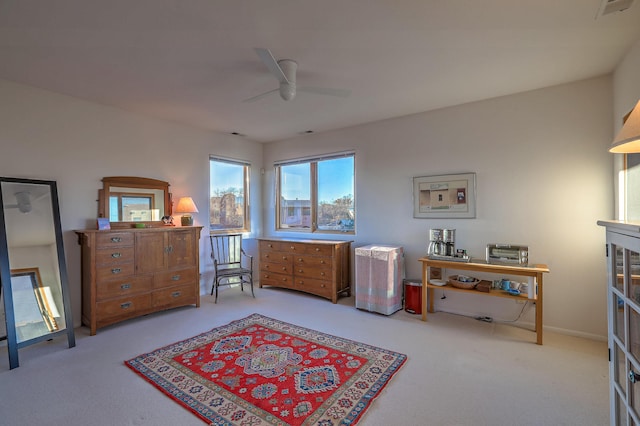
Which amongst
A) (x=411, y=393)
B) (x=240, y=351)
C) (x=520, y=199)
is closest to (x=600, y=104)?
(x=520, y=199)

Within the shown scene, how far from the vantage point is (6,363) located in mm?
2523

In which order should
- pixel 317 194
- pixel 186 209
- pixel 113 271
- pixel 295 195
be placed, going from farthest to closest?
pixel 295 195, pixel 317 194, pixel 186 209, pixel 113 271

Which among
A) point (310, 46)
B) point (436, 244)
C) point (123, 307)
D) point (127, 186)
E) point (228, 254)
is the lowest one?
point (123, 307)

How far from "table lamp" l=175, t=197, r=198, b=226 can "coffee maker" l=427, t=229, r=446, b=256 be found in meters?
3.24

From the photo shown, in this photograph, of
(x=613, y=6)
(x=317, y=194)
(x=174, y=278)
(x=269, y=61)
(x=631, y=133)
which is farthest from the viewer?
(x=317, y=194)

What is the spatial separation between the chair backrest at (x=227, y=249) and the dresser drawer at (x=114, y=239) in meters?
1.33

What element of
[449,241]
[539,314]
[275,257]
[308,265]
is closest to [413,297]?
[449,241]

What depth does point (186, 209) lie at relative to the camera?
4227 millimetres

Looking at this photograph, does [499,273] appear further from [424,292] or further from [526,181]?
[526,181]

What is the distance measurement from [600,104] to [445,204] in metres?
1.74

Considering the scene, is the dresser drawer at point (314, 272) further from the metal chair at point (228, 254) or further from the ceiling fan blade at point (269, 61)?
the ceiling fan blade at point (269, 61)

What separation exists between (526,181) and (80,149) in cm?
512

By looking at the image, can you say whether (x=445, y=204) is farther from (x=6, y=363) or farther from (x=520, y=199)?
(x=6, y=363)

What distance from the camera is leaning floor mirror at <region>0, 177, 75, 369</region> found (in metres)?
2.63
